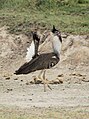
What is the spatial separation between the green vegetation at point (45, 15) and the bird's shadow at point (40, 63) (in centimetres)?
644

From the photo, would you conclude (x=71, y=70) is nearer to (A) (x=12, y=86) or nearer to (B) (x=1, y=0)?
(A) (x=12, y=86)

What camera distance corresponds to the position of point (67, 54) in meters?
20.5

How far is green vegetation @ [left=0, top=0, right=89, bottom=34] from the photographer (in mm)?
22484

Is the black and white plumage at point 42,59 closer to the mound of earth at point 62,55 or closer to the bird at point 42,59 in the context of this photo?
the bird at point 42,59

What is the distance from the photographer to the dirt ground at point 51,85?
12.7 meters

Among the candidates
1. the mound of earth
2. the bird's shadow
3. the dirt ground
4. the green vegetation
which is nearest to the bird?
the bird's shadow

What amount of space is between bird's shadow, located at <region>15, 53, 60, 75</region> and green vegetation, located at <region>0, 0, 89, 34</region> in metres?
6.44

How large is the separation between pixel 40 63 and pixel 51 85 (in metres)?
1.73

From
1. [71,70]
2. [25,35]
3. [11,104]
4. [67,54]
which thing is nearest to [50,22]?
[25,35]

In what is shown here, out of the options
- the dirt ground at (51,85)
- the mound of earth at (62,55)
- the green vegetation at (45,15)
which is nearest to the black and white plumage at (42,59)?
the dirt ground at (51,85)

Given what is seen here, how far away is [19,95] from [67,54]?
5369mm

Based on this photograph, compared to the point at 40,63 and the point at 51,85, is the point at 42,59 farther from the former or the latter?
the point at 51,85

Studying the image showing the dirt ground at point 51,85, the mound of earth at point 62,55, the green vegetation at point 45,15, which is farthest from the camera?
the green vegetation at point 45,15

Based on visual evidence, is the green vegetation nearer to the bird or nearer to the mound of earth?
the mound of earth
